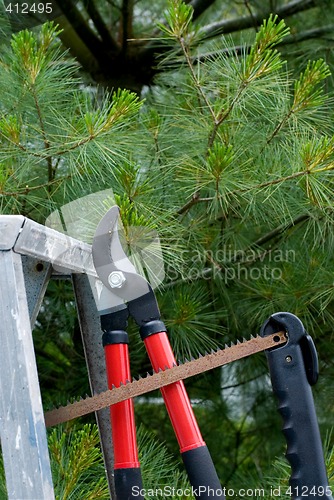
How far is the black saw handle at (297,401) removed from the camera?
0.66 m

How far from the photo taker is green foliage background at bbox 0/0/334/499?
96 cm

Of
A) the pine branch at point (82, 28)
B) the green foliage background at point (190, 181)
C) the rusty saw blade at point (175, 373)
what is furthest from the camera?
Answer: the pine branch at point (82, 28)

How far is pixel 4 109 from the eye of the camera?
109 centimetres

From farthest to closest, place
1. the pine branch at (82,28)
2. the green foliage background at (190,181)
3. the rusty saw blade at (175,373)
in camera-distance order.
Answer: the pine branch at (82,28) < the green foliage background at (190,181) < the rusty saw blade at (175,373)

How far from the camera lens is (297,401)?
67 centimetres

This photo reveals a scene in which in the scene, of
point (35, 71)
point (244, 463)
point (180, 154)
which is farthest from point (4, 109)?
point (244, 463)

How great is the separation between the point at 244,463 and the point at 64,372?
461mm

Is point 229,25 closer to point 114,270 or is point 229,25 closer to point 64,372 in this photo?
point 64,372

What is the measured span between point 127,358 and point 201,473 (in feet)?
0.39

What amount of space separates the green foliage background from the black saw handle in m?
0.22

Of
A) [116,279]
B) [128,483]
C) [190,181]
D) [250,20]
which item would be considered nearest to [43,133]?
[190,181]

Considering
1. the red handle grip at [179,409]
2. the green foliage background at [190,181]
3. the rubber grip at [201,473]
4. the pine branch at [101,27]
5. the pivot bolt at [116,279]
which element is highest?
the pine branch at [101,27]

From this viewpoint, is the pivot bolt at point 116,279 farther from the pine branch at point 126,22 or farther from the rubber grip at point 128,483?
the pine branch at point 126,22

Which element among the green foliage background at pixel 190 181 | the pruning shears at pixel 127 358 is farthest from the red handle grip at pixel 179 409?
the green foliage background at pixel 190 181
